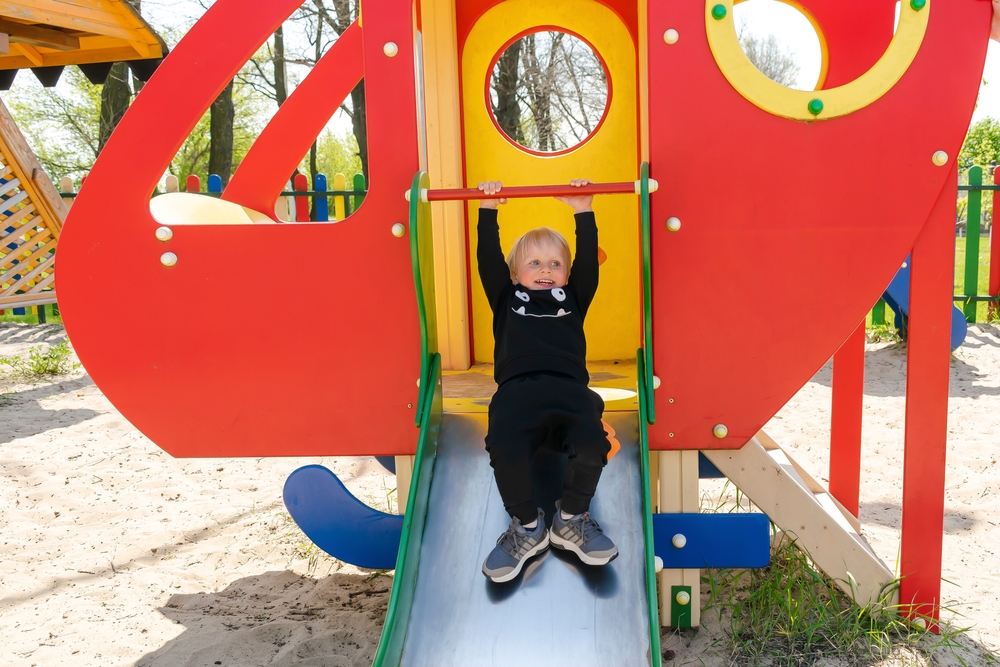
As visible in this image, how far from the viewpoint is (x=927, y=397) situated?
255 centimetres

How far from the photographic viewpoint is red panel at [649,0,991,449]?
7.62 feet

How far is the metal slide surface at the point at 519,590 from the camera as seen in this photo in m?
2.05

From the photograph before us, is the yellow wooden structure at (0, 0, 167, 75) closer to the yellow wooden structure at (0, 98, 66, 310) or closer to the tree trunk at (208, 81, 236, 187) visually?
the yellow wooden structure at (0, 98, 66, 310)

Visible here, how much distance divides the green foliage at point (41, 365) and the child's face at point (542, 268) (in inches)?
238

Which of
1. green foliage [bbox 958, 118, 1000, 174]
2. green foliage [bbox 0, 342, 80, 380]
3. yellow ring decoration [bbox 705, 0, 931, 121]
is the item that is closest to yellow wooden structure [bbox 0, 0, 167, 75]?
green foliage [bbox 0, 342, 80, 380]

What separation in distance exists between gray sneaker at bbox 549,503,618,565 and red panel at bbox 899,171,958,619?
1.05m

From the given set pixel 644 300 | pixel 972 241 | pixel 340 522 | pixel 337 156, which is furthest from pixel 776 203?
pixel 337 156

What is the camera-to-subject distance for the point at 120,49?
281 inches

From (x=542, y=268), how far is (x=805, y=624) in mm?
1512

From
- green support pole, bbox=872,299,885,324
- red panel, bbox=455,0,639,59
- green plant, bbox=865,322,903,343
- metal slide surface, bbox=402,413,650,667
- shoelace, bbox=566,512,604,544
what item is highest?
red panel, bbox=455,0,639,59

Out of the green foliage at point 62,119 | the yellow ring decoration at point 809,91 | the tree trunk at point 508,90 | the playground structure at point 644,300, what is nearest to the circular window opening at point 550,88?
the tree trunk at point 508,90

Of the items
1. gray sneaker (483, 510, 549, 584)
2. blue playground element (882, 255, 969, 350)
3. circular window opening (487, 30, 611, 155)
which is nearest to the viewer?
gray sneaker (483, 510, 549, 584)

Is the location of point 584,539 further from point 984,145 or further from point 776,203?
point 984,145

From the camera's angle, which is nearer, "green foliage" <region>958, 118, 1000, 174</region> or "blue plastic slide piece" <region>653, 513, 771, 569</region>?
"blue plastic slide piece" <region>653, 513, 771, 569</region>
